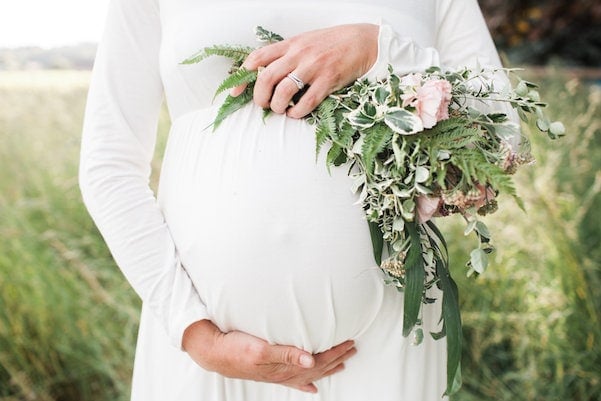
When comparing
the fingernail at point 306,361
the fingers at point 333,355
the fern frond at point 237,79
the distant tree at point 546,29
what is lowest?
the distant tree at point 546,29

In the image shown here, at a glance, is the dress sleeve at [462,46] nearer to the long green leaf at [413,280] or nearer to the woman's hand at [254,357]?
the long green leaf at [413,280]

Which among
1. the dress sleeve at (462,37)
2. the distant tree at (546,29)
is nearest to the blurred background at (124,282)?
the dress sleeve at (462,37)

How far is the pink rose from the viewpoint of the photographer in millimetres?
1193

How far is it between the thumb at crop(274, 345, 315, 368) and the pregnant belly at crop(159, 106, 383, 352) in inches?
0.8

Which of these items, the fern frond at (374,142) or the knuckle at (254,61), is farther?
the knuckle at (254,61)

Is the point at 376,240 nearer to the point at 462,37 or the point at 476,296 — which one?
the point at 462,37

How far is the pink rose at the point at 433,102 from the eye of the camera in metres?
1.19

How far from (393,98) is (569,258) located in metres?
1.67

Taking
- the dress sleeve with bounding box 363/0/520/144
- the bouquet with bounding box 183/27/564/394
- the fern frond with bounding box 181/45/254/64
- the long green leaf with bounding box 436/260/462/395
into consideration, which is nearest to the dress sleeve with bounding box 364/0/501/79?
the dress sleeve with bounding box 363/0/520/144

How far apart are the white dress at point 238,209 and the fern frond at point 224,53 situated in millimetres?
33

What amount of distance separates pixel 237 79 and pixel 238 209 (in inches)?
9.9

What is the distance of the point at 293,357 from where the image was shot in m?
1.39

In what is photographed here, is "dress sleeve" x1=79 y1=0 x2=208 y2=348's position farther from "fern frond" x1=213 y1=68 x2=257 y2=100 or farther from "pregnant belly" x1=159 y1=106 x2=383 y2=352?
"fern frond" x1=213 y1=68 x2=257 y2=100

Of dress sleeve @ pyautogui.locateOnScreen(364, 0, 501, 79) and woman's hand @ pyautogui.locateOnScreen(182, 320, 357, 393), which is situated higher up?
dress sleeve @ pyautogui.locateOnScreen(364, 0, 501, 79)
